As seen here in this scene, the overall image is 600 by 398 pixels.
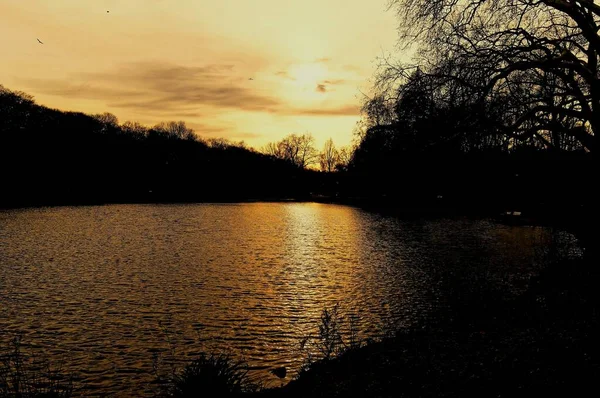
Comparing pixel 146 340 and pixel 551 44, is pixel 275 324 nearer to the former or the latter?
pixel 146 340

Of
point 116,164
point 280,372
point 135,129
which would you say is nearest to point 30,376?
point 280,372

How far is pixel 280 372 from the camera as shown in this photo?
1166 cm

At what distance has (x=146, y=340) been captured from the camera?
1429cm

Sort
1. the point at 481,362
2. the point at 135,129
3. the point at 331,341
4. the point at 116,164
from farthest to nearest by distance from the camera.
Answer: the point at 135,129 < the point at 116,164 < the point at 331,341 < the point at 481,362

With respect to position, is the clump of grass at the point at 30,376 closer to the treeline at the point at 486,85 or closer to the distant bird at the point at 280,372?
the distant bird at the point at 280,372

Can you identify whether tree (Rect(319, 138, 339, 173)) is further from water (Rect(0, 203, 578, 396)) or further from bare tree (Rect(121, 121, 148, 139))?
water (Rect(0, 203, 578, 396))

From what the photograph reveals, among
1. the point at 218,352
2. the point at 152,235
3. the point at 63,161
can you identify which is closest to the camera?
the point at 218,352

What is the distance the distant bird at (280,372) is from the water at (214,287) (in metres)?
0.20

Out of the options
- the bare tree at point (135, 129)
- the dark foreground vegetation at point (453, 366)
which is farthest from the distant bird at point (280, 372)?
the bare tree at point (135, 129)

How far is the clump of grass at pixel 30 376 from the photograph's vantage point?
10297 millimetres

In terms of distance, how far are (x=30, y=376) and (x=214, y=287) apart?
10880 millimetres

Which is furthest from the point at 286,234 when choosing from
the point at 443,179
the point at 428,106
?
the point at 443,179

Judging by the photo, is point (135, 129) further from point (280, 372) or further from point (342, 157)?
point (280, 372)

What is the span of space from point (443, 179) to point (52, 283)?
2882 inches
